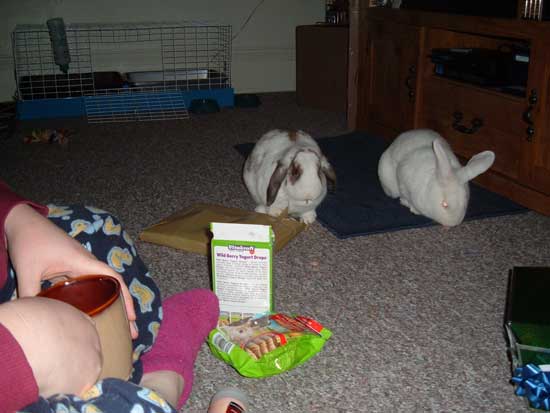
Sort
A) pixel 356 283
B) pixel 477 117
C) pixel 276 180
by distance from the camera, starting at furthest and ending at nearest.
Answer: pixel 477 117, pixel 276 180, pixel 356 283

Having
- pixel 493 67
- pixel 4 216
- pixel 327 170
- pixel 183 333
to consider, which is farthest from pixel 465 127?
pixel 4 216

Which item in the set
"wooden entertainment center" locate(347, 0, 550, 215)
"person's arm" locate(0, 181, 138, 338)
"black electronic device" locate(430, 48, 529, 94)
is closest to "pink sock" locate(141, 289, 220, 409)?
"person's arm" locate(0, 181, 138, 338)

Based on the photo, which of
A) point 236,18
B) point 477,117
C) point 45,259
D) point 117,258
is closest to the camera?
point 45,259

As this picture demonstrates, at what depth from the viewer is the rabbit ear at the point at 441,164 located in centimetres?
142

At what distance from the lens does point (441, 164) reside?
1.43 m

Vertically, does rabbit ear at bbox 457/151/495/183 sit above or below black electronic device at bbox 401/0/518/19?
below

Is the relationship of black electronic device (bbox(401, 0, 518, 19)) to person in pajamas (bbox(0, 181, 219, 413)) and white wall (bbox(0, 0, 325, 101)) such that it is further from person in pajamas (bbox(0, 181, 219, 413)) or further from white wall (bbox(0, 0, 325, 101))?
white wall (bbox(0, 0, 325, 101))

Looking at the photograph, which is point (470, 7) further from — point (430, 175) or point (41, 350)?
point (41, 350)

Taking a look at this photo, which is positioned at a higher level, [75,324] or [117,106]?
[75,324]

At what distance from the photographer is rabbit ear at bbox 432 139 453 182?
1422 millimetres

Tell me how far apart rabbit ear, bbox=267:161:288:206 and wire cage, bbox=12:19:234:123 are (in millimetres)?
1460

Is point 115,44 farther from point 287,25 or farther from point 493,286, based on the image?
point 493,286

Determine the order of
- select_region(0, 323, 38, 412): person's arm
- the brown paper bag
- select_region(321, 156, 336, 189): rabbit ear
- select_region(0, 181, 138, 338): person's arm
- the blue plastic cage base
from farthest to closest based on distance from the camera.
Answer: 1. the blue plastic cage base
2. select_region(321, 156, 336, 189): rabbit ear
3. the brown paper bag
4. select_region(0, 181, 138, 338): person's arm
5. select_region(0, 323, 38, 412): person's arm

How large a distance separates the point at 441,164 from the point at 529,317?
0.56m
